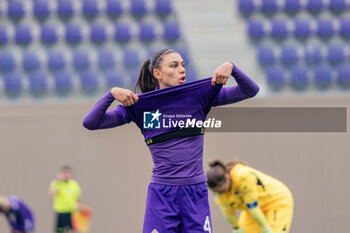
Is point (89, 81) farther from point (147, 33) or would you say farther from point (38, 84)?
point (147, 33)

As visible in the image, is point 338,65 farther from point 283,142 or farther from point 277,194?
point 277,194

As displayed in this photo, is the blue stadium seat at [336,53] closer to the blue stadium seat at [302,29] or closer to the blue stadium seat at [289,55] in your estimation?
the blue stadium seat at [302,29]

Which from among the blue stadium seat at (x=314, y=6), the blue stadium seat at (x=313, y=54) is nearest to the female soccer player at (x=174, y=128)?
the blue stadium seat at (x=313, y=54)

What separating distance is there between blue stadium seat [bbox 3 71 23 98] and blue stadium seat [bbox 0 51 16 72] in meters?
0.30

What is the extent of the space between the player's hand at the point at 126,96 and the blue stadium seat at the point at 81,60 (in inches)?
303

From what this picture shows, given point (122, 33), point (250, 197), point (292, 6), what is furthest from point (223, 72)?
point (292, 6)

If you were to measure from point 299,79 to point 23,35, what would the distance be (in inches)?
205

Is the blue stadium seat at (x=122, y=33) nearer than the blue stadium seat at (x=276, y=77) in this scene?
No

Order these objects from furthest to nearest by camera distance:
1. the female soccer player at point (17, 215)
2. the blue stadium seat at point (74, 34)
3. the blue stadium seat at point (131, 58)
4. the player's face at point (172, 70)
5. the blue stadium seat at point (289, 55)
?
1. the blue stadium seat at point (74, 34)
2. the blue stadium seat at point (289, 55)
3. the blue stadium seat at point (131, 58)
4. the female soccer player at point (17, 215)
5. the player's face at point (172, 70)

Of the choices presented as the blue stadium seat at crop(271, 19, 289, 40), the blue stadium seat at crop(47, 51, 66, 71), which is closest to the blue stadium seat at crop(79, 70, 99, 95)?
the blue stadium seat at crop(47, 51, 66, 71)

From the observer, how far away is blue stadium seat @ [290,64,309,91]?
10461 mm

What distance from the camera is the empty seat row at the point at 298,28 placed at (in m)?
11.6

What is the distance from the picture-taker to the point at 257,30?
11.6 metres

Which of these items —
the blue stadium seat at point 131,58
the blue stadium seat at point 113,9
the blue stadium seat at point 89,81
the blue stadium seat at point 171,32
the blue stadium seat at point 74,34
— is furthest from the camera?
the blue stadium seat at point 113,9
